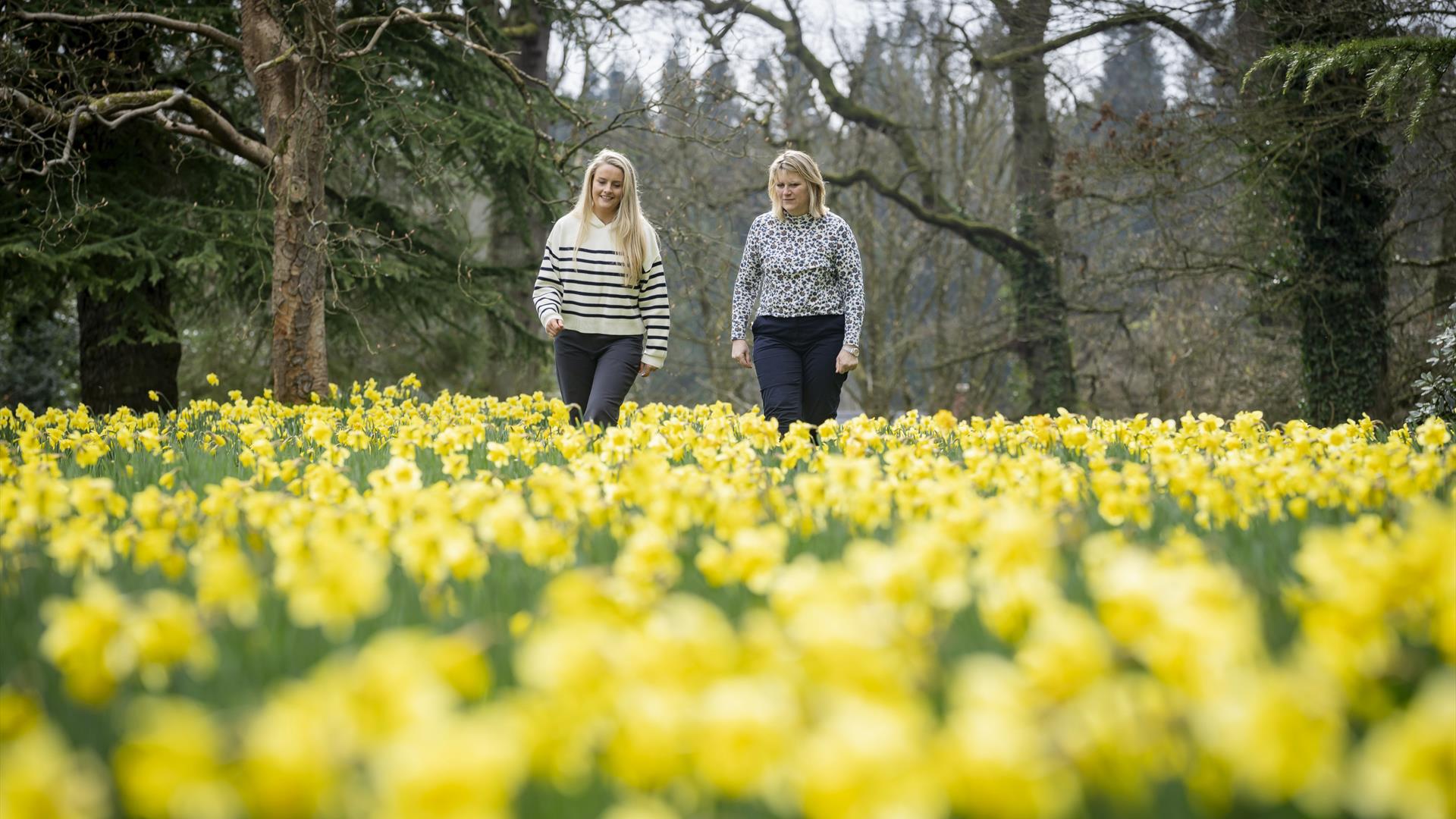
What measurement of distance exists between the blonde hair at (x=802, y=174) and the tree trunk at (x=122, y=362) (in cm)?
703

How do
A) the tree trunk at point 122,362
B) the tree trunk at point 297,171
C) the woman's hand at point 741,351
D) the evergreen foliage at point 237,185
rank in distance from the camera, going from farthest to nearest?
the tree trunk at point 122,362 < the evergreen foliage at point 237,185 < the tree trunk at point 297,171 < the woman's hand at point 741,351

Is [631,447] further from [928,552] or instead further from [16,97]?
[16,97]

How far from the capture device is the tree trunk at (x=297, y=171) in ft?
25.8

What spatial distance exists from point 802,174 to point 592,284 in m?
1.30

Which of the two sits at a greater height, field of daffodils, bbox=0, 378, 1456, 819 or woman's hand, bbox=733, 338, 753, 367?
woman's hand, bbox=733, 338, 753, 367

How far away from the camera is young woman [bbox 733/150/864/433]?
19.3 ft

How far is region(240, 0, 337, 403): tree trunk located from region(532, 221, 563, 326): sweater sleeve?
2.59 metres

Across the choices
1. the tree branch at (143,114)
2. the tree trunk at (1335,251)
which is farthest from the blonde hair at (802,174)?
the tree trunk at (1335,251)

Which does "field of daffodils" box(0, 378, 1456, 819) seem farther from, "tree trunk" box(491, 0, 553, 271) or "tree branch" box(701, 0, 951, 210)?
"tree branch" box(701, 0, 951, 210)

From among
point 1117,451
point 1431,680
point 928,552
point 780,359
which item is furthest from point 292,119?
point 1431,680

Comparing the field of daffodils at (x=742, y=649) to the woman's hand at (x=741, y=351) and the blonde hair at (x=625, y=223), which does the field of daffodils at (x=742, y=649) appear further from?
the blonde hair at (x=625, y=223)

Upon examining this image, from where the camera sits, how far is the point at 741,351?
233 inches

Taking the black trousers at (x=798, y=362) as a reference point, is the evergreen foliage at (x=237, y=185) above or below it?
above

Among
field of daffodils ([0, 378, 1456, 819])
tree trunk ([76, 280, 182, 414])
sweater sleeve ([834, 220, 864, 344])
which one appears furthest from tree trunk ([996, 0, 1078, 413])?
field of daffodils ([0, 378, 1456, 819])
